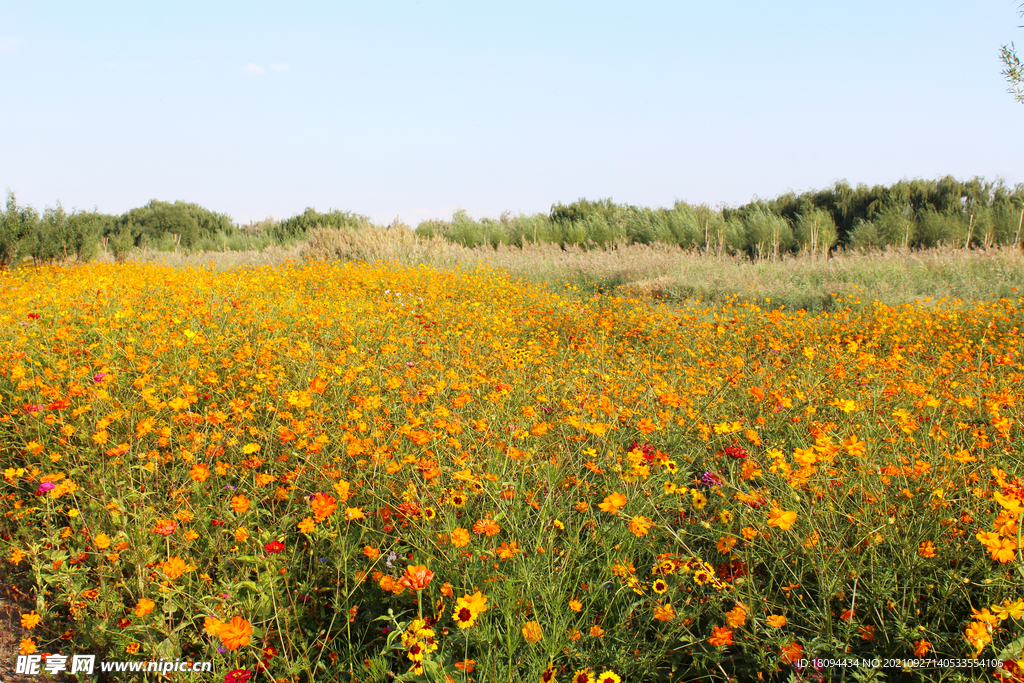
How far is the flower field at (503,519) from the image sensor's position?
A: 1.43m

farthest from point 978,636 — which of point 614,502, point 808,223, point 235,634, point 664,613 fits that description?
point 808,223

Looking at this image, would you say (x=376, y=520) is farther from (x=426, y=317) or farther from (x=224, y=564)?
(x=426, y=317)

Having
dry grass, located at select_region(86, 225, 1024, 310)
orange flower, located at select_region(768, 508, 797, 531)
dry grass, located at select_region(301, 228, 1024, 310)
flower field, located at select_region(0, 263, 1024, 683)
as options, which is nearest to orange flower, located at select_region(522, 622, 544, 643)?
flower field, located at select_region(0, 263, 1024, 683)

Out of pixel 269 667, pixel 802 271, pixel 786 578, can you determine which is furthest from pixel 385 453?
pixel 802 271

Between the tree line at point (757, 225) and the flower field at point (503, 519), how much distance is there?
9.03 meters

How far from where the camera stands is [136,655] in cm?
158

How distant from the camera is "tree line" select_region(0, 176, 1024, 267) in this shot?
10922 mm

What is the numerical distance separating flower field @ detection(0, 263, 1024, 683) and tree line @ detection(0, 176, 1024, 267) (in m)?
9.03

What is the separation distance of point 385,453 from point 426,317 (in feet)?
10.6

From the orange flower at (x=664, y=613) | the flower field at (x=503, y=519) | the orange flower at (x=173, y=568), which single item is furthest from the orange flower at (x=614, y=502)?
the orange flower at (x=173, y=568)

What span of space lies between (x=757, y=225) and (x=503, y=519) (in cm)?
1452

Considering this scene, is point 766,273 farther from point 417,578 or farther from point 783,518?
point 417,578

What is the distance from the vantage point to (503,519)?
180 centimetres

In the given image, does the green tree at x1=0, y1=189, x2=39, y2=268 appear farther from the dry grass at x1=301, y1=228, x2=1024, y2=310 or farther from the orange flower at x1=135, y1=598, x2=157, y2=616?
the orange flower at x1=135, y1=598, x2=157, y2=616
